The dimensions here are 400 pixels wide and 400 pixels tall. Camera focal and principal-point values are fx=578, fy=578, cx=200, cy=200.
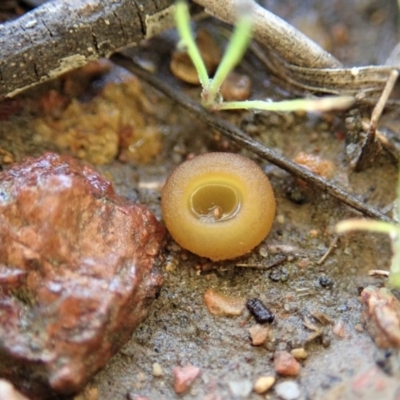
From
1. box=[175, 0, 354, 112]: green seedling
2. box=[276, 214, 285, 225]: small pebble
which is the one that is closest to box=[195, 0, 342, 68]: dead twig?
box=[175, 0, 354, 112]: green seedling

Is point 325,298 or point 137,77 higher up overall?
point 137,77

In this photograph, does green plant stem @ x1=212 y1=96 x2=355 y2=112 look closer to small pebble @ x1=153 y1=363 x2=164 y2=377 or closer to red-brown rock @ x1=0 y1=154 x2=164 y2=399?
red-brown rock @ x1=0 y1=154 x2=164 y2=399

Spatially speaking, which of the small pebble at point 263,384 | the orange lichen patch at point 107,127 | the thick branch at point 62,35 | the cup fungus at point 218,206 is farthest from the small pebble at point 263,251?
the thick branch at point 62,35

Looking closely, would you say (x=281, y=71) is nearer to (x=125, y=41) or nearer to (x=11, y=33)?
(x=125, y=41)

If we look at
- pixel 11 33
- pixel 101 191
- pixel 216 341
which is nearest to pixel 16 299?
pixel 101 191

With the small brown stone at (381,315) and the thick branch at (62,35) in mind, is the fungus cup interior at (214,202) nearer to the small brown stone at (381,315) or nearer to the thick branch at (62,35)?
the small brown stone at (381,315)

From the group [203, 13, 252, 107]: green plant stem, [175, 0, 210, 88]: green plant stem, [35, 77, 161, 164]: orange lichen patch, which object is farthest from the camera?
[35, 77, 161, 164]: orange lichen patch
